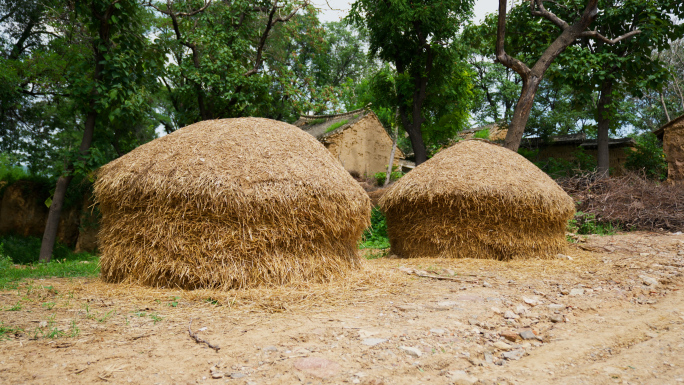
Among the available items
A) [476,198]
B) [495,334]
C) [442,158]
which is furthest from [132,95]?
[495,334]

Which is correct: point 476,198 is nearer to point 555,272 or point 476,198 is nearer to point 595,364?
point 555,272

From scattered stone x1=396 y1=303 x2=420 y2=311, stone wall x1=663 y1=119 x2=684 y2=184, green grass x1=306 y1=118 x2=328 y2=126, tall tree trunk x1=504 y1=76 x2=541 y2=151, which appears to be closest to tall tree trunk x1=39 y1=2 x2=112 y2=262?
Result: scattered stone x1=396 y1=303 x2=420 y2=311

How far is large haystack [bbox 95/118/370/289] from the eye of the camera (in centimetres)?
454

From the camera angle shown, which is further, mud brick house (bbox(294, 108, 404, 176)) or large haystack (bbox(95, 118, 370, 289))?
mud brick house (bbox(294, 108, 404, 176))

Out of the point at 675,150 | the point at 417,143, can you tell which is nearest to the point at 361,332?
the point at 417,143

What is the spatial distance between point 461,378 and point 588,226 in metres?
9.18

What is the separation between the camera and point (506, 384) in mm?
2510

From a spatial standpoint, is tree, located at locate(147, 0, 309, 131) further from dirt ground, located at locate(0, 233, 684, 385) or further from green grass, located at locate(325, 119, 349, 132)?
dirt ground, located at locate(0, 233, 684, 385)

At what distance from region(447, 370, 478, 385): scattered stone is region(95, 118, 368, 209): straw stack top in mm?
2530

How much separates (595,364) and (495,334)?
73 centimetres

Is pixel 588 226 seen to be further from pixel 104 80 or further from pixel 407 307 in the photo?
pixel 104 80

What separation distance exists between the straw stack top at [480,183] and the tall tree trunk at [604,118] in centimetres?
738

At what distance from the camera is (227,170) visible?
471 cm

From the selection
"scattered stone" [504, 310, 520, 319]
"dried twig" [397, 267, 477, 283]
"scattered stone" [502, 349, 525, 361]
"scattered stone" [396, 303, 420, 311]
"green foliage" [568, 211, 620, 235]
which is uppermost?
"green foliage" [568, 211, 620, 235]
